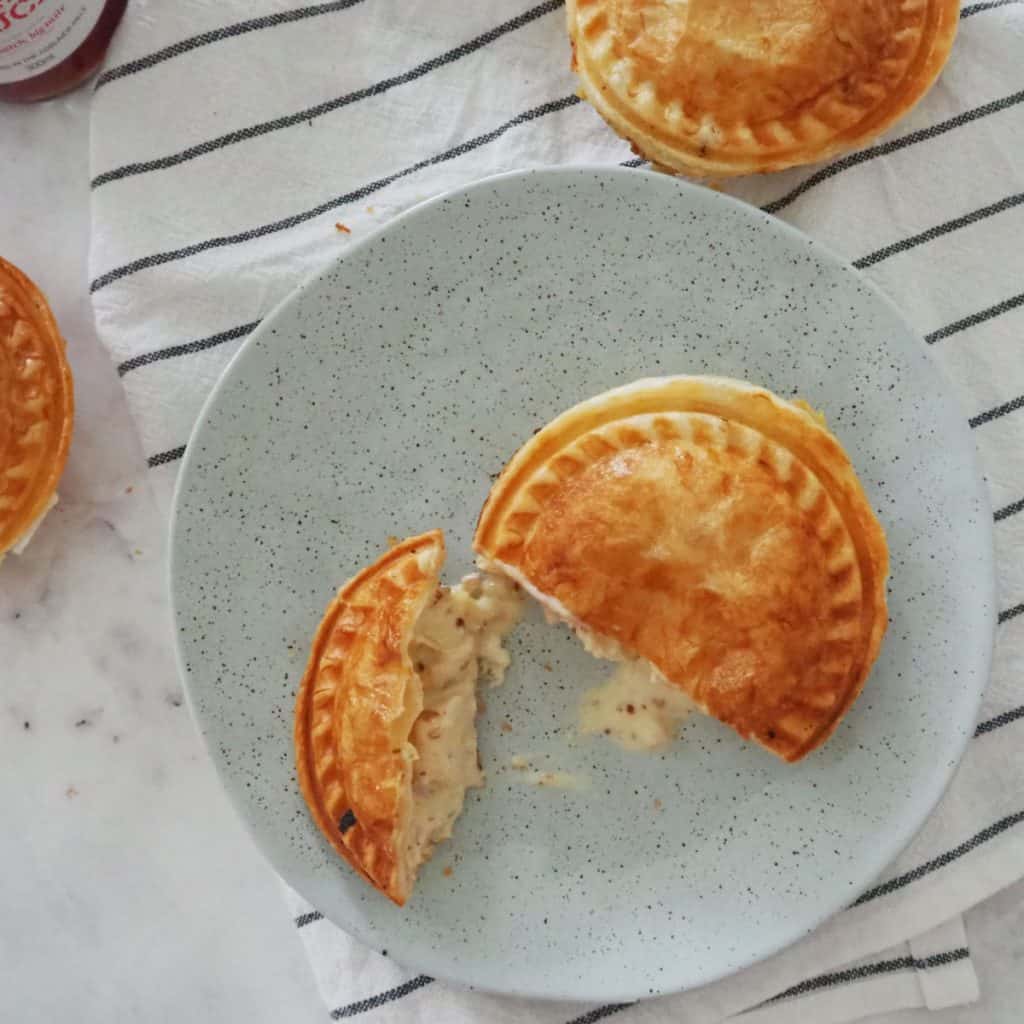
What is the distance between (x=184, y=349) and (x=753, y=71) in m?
1.33

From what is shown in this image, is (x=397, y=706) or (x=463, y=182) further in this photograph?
(x=463, y=182)

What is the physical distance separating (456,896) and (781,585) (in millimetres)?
935

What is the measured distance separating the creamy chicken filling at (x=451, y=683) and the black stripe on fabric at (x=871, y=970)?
864 millimetres

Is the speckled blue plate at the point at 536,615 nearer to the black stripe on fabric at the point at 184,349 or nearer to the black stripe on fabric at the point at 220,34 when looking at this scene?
the black stripe on fabric at the point at 184,349

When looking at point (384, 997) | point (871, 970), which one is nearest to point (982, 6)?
point (871, 970)

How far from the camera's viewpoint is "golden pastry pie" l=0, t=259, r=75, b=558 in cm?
254

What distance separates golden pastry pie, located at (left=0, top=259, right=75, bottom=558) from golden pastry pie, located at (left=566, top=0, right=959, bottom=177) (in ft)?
4.16

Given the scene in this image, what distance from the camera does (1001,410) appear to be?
264 cm

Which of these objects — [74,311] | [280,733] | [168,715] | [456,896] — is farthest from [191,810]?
[74,311]

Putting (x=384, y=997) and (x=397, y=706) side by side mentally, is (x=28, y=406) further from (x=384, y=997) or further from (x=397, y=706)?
(x=384, y=997)

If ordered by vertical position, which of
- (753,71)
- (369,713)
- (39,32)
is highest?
(39,32)

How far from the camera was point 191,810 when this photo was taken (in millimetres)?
2795

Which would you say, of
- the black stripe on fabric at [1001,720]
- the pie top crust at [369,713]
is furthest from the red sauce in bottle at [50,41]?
the black stripe on fabric at [1001,720]

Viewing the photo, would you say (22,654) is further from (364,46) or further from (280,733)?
(364,46)
